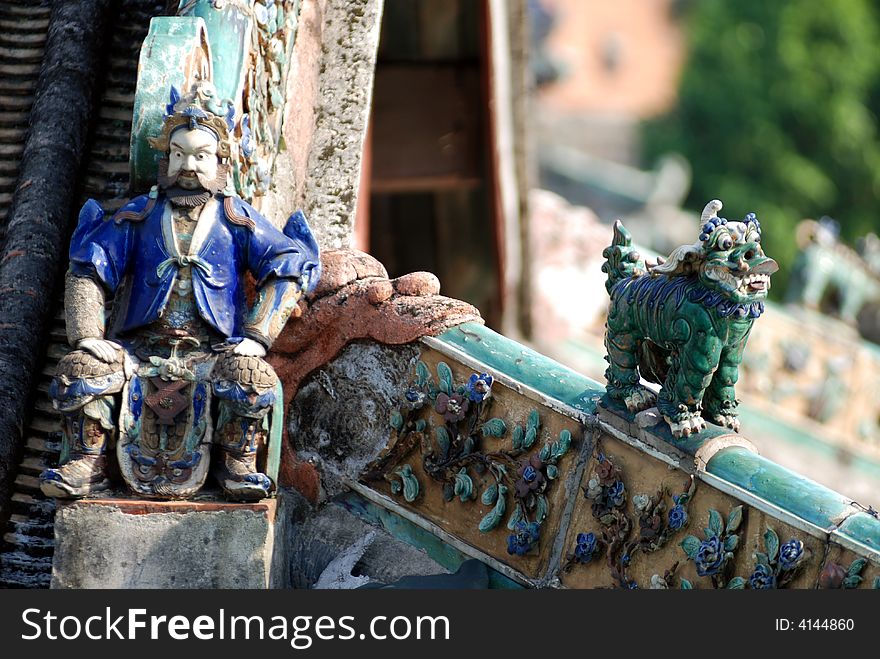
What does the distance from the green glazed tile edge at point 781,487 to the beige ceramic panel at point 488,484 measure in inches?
25.8

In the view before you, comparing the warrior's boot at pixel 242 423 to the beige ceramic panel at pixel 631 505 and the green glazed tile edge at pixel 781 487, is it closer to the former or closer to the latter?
the beige ceramic panel at pixel 631 505

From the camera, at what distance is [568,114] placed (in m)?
40.9

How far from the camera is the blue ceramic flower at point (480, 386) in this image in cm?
673

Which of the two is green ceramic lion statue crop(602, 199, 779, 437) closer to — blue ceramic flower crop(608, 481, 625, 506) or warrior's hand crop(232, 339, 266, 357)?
blue ceramic flower crop(608, 481, 625, 506)

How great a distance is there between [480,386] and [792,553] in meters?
1.48

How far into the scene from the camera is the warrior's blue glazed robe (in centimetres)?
630

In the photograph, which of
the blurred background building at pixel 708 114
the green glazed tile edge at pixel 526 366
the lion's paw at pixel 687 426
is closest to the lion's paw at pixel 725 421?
the lion's paw at pixel 687 426

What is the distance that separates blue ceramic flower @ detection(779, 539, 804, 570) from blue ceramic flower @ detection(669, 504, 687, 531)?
0.45 m

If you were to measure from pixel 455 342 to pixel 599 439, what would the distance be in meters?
0.75

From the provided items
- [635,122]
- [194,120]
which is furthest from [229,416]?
[635,122]

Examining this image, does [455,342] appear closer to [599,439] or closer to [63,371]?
[599,439]

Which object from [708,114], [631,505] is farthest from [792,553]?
[708,114]

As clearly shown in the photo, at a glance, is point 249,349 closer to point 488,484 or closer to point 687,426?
point 488,484

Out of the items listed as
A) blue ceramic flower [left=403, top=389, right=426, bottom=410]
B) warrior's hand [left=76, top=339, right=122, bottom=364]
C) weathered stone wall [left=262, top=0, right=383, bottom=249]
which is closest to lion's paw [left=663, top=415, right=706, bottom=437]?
blue ceramic flower [left=403, top=389, right=426, bottom=410]
